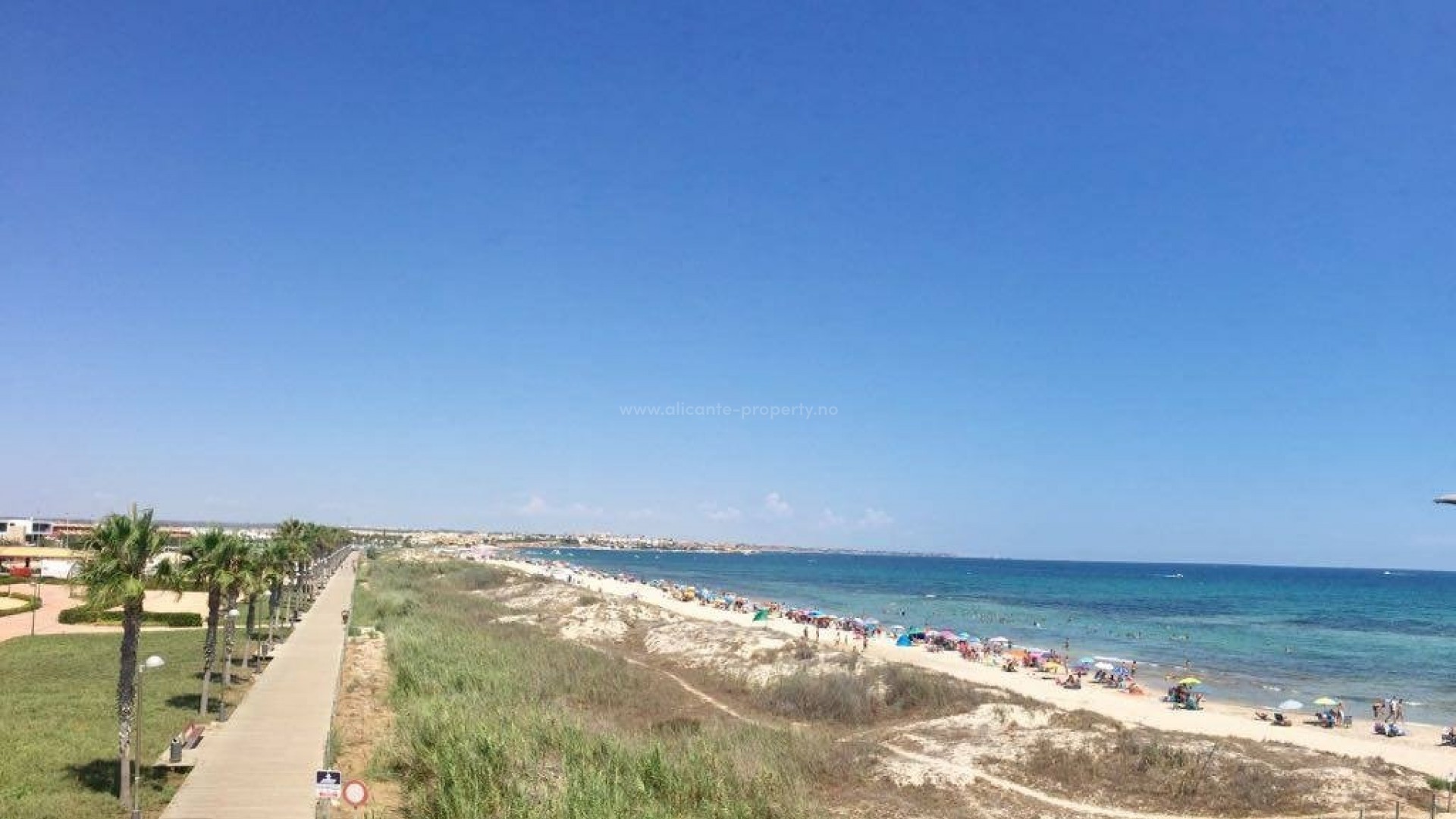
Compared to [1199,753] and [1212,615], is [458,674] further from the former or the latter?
[1212,615]

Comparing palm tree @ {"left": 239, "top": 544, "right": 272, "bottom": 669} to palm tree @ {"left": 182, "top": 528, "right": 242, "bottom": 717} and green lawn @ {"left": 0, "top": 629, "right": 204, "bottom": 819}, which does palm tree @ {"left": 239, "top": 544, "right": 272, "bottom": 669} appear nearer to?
palm tree @ {"left": 182, "top": 528, "right": 242, "bottom": 717}

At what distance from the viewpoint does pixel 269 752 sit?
23375 millimetres

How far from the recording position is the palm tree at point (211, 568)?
2780 centimetres

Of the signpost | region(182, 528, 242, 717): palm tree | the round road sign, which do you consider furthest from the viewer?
region(182, 528, 242, 717): palm tree

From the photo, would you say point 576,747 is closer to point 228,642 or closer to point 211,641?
point 211,641

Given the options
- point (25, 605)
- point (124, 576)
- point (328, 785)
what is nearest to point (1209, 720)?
point (328, 785)

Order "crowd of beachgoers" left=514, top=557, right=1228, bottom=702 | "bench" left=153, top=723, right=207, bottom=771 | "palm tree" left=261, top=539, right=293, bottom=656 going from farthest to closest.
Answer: "crowd of beachgoers" left=514, top=557, right=1228, bottom=702, "palm tree" left=261, top=539, right=293, bottom=656, "bench" left=153, top=723, right=207, bottom=771

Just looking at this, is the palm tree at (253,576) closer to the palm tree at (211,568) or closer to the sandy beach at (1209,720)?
the palm tree at (211,568)

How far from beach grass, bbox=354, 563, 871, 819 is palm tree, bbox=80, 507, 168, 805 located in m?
5.64

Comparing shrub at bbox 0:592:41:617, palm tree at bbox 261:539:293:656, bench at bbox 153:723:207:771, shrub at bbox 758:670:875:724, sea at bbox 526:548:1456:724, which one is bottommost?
sea at bbox 526:548:1456:724

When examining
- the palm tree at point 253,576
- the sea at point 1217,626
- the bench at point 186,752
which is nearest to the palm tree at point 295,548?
the palm tree at point 253,576

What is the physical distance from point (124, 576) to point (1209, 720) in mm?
39881

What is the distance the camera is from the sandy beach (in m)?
33.3

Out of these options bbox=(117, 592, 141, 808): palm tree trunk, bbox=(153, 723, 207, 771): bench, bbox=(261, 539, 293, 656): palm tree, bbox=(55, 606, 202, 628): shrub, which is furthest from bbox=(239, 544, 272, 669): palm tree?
bbox=(55, 606, 202, 628): shrub
